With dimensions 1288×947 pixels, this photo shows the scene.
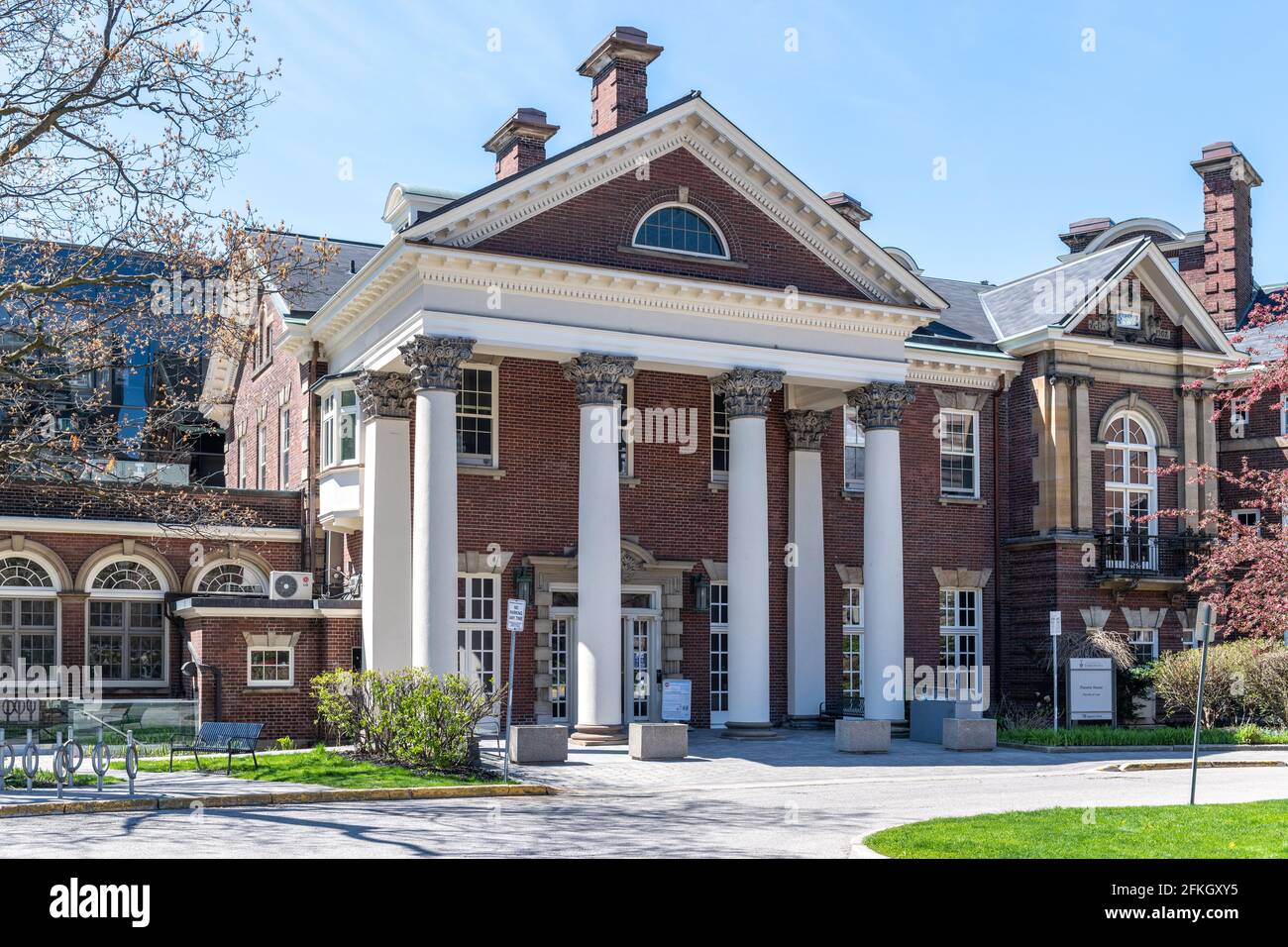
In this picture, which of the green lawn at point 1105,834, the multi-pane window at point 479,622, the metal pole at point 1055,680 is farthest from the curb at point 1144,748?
the multi-pane window at point 479,622

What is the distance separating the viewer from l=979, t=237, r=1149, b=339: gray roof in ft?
110

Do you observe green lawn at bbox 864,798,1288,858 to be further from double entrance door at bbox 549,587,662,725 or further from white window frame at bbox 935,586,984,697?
white window frame at bbox 935,586,984,697

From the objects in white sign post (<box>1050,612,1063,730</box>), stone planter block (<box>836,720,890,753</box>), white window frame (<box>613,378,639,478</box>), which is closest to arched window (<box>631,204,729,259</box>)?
white window frame (<box>613,378,639,478</box>)

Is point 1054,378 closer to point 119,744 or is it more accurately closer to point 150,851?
point 119,744

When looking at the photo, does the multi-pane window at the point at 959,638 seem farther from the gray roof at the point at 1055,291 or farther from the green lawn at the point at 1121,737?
the gray roof at the point at 1055,291

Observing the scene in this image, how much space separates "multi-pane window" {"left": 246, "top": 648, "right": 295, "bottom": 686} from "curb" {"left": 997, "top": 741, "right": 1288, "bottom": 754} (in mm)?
13569

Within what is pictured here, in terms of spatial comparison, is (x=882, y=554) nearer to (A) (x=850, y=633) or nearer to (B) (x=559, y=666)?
(A) (x=850, y=633)

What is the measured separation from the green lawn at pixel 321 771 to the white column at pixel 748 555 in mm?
7221

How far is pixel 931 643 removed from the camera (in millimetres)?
32281

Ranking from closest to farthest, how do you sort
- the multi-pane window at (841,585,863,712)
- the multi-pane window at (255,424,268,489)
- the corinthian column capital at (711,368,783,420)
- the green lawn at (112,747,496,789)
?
the green lawn at (112,747,496,789) → the corinthian column capital at (711,368,783,420) → the multi-pane window at (841,585,863,712) → the multi-pane window at (255,424,268,489)

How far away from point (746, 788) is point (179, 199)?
11381mm

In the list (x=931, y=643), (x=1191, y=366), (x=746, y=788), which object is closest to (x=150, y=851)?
(x=746, y=788)

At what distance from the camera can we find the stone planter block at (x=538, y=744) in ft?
73.7

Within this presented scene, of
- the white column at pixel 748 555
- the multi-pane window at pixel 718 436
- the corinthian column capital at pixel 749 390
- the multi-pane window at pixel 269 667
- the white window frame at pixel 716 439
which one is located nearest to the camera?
the white column at pixel 748 555
